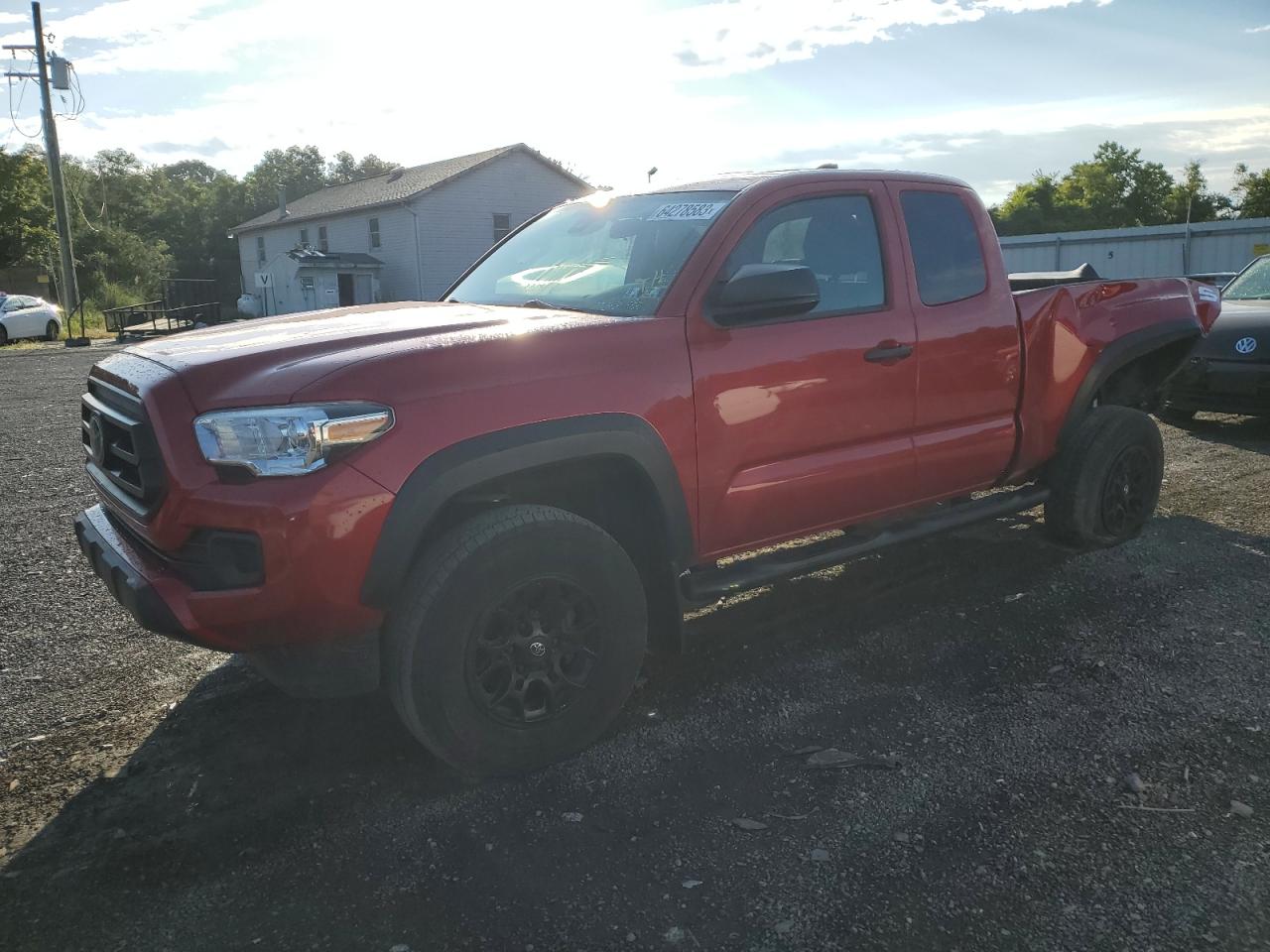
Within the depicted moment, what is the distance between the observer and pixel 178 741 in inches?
133

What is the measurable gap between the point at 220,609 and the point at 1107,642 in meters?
3.54

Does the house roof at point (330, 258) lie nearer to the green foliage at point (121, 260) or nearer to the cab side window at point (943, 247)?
the green foliage at point (121, 260)

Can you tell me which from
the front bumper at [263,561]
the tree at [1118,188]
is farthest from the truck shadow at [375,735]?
the tree at [1118,188]

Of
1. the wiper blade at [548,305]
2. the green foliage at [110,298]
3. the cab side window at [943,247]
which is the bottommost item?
the wiper blade at [548,305]

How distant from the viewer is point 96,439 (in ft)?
11.0

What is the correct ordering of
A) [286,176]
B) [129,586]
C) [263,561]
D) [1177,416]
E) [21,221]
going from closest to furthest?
[263,561]
[129,586]
[1177,416]
[21,221]
[286,176]

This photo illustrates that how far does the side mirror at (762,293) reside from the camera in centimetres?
331

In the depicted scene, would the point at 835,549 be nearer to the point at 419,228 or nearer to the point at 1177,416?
the point at 1177,416

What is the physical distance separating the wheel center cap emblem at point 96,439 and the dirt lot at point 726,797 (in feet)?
3.25

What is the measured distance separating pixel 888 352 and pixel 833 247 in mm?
514

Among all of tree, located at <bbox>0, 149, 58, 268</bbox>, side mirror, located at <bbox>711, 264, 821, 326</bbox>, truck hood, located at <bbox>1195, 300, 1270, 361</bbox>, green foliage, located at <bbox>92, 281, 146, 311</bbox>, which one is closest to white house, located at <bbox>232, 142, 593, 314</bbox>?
green foliage, located at <bbox>92, 281, 146, 311</bbox>

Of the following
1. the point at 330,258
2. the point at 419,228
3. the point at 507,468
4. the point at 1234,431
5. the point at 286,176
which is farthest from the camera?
the point at 286,176

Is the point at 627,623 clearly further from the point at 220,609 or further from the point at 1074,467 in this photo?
the point at 1074,467

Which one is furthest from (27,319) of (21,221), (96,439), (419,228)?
(96,439)
